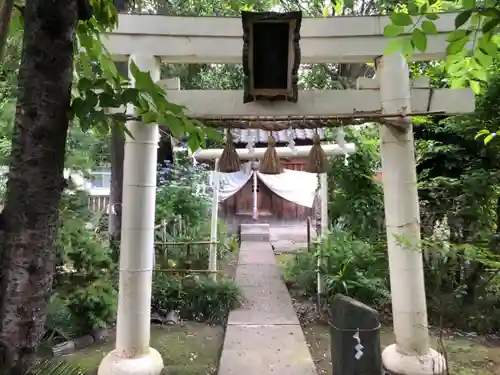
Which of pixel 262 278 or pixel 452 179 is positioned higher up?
pixel 452 179

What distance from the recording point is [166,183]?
336 inches

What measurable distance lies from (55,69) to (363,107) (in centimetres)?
338

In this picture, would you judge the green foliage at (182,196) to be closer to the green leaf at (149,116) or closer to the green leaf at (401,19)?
the green leaf at (149,116)

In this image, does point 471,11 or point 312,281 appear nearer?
point 471,11

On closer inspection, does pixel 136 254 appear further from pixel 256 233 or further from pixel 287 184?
pixel 287 184

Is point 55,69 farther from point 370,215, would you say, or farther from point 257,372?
point 370,215

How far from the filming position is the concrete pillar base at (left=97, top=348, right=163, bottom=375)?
12.5 feet

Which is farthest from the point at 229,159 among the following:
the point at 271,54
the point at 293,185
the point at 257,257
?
the point at 293,185

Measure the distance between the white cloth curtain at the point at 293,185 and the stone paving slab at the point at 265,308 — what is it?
6.39 meters

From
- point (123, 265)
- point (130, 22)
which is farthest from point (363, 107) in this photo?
point (123, 265)

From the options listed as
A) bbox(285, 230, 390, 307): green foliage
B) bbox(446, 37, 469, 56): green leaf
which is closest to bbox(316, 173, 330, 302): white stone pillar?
bbox(285, 230, 390, 307): green foliage

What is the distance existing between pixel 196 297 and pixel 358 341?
3660mm

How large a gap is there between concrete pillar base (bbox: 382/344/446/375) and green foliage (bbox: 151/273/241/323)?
271 centimetres

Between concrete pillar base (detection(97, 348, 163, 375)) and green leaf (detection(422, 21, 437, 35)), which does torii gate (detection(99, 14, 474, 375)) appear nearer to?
concrete pillar base (detection(97, 348, 163, 375))
